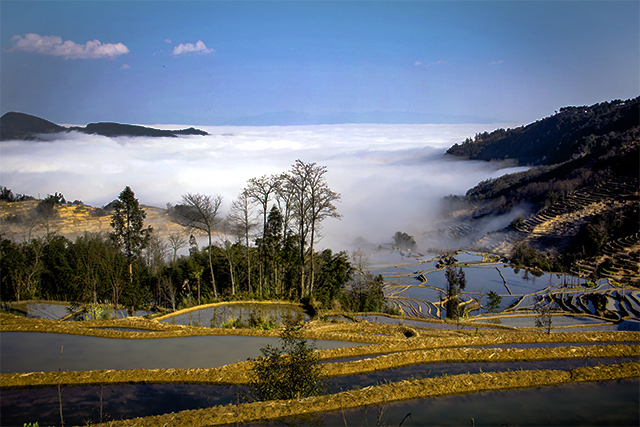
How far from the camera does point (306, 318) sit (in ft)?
65.6

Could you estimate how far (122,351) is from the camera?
1250 centimetres

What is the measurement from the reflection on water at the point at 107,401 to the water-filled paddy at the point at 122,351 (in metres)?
1.27

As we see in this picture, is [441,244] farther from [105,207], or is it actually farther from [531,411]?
[531,411]

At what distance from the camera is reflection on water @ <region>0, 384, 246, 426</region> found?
8390 mm

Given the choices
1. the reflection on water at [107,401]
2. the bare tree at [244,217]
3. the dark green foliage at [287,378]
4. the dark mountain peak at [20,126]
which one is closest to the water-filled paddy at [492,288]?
the bare tree at [244,217]

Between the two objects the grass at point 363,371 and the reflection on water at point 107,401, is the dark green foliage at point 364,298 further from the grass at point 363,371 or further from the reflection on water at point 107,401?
the reflection on water at point 107,401

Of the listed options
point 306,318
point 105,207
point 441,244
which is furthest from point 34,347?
point 441,244

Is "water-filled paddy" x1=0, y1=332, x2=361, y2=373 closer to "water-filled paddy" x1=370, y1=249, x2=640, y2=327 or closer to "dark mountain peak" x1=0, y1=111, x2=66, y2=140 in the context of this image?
"water-filled paddy" x1=370, y1=249, x2=640, y2=327

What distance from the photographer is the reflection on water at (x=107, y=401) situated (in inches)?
330

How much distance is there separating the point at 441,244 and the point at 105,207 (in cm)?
10732

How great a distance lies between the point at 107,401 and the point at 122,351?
3.61 meters

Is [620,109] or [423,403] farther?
[620,109]

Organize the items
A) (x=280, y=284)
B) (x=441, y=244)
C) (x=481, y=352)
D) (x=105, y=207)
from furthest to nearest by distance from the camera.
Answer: (x=441, y=244)
(x=105, y=207)
(x=280, y=284)
(x=481, y=352)

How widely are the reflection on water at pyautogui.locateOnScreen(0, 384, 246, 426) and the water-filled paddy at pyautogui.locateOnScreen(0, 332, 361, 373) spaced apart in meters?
1.27
